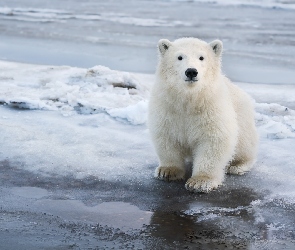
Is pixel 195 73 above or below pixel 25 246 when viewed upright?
above

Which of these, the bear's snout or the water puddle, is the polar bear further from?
the water puddle

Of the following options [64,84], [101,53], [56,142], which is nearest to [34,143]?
[56,142]

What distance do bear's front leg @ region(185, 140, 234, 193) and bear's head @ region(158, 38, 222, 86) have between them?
0.50 m

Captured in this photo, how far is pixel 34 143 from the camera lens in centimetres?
552

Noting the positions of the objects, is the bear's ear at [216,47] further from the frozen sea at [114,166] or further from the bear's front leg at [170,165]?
the frozen sea at [114,166]

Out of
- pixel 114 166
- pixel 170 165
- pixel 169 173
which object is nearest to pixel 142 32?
pixel 114 166

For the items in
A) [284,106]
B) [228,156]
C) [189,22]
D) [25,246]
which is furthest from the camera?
[189,22]

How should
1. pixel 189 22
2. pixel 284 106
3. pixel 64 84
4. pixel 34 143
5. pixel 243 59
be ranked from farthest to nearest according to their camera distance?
pixel 189 22 → pixel 243 59 → pixel 64 84 → pixel 284 106 → pixel 34 143

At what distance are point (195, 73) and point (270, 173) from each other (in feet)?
3.80

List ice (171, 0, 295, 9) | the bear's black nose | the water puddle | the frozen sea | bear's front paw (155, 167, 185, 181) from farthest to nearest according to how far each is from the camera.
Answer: ice (171, 0, 295, 9) < bear's front paw (155, 167, 185, 181) < the bear's black nose < the water puddle < the frozen sea

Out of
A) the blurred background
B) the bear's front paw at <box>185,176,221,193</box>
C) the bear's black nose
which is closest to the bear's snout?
the bear's black nose

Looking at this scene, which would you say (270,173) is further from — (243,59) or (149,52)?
(149,52)

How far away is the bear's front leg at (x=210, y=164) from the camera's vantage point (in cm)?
444

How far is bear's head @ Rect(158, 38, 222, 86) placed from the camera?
431 centimetres
